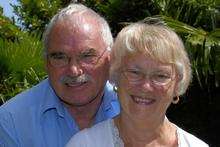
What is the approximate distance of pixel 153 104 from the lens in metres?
2.95

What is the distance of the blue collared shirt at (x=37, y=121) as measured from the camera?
10.8 ft

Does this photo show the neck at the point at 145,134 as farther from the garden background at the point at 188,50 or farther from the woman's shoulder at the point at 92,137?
the garden background at the point at 188,50

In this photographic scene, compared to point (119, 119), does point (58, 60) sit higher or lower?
higher

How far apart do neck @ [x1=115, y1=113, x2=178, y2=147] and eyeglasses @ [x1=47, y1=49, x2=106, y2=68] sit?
361 mm

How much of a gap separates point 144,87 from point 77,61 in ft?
1.58

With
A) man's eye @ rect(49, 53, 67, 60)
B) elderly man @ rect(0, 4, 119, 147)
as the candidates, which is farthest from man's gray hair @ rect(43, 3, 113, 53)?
man's eye @ rect(49, 53, 67, 60)

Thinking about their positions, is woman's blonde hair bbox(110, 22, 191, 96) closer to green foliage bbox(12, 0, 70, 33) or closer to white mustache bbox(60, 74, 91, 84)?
white mustache bbox(60, 74, 91, 84)

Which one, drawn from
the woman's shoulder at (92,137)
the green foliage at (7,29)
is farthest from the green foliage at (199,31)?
the woman's shoulder at (92,137)

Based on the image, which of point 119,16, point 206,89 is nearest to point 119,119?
point 206,89

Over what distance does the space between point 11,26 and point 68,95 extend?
3.92m

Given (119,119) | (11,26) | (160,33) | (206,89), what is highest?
(160,33)

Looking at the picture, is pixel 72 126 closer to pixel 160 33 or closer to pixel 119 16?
pixel 160 33

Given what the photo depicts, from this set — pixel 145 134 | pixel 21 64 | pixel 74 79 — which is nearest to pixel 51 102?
pixel 74 79

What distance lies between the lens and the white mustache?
10.5 ft
